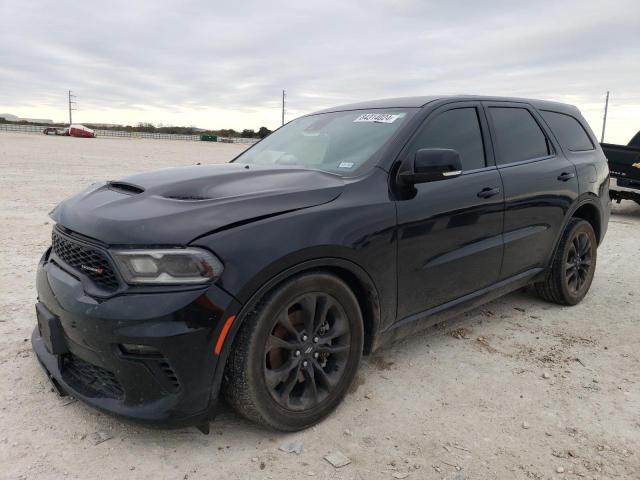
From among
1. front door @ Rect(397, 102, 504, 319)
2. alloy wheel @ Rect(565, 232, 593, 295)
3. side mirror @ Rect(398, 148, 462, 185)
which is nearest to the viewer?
side mirror @ Rect(398, 148, 462, 185)

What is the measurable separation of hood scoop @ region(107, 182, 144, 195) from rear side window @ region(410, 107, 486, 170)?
1.65 meters

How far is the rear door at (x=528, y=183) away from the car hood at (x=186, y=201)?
1.59 m

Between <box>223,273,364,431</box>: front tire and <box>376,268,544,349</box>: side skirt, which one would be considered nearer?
<box>223,273,364,431</box>: front tire

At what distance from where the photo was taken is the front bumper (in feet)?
7.13

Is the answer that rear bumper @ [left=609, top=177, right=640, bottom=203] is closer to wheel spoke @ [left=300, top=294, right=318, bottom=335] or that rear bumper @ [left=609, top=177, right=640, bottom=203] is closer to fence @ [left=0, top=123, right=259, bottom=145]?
wheel spoke @ [left=300, top=294, right=318, bottom=335]

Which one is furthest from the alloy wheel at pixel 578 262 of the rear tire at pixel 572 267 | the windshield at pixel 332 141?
the windshield at pixel 332 141

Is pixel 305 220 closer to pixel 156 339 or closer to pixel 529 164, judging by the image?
pixel 156 339

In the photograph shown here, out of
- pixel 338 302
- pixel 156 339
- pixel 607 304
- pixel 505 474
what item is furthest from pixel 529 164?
pixel 156 339

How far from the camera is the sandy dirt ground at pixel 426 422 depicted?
2.38 m

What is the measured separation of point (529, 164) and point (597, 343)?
1.45m

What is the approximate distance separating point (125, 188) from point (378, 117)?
1.67 metres

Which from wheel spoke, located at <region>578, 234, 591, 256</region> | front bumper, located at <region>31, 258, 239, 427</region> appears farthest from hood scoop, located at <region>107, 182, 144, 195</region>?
wheel spoke, located at <region>578, 234, 591, 256</region>

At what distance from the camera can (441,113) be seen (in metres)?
3.42

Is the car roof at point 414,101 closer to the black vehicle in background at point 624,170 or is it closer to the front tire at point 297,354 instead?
the front tire at point 297,354
